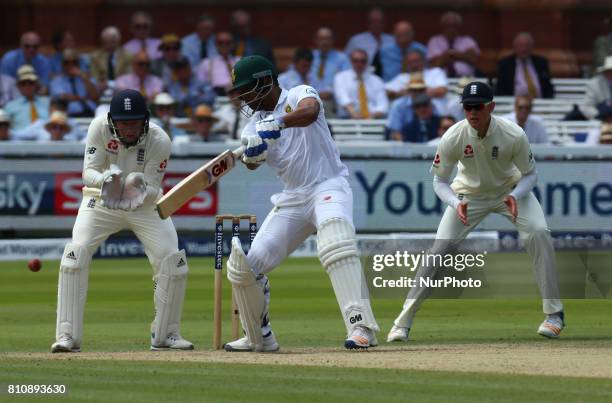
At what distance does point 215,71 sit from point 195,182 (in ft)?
33.8

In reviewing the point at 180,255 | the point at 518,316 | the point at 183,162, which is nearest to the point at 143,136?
the point at 180,255

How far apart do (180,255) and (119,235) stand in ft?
25.0

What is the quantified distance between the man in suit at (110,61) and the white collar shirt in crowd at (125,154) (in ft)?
32.1

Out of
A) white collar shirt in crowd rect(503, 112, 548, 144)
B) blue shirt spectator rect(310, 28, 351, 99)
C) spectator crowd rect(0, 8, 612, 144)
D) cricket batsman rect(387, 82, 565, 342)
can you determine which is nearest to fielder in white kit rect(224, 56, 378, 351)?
cricket batsman rect(387, 82, 565, 342)

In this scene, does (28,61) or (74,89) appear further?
(28,61)

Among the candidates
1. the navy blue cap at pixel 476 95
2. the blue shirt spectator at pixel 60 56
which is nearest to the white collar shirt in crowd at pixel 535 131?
the blue shirt spectator at pixel 60 56

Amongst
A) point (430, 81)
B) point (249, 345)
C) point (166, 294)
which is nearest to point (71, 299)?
point (166, 294)

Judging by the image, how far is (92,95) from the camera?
1903 cm

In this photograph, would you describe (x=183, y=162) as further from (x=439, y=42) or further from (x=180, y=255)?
(x=180, y=255)

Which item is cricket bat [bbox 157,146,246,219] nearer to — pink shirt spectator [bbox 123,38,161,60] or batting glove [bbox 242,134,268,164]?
batting glove [bbox 242,134,268,164]

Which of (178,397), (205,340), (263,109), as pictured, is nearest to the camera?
(178,397)

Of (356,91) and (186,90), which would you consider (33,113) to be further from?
(356,91)

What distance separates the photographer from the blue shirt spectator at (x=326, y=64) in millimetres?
19297

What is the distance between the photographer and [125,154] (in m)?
9.84
